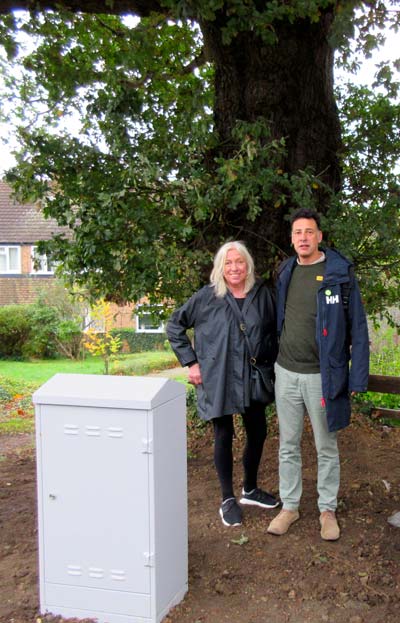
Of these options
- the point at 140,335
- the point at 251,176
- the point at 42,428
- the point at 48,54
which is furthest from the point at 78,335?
the point at 42,428

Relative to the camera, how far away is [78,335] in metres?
19.1

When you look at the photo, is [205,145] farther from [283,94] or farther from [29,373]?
[29,373]

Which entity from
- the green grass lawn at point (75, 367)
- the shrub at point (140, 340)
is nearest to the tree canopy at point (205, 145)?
the green grass lawn at point (75, 367)

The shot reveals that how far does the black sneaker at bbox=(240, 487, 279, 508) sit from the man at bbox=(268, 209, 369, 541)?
242mm

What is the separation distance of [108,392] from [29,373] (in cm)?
1318

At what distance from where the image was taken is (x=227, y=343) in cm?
401

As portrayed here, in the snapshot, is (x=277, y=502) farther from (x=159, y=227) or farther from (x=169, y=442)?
(x=159, y=227)

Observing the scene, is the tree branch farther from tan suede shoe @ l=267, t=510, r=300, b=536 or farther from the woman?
tan suede shoe @ l=267, t=510, r=300, b=536

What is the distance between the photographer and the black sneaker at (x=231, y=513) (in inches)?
166

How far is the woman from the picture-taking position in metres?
4.02

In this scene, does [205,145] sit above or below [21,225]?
below

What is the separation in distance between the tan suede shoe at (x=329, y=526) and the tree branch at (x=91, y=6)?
15.2 ft

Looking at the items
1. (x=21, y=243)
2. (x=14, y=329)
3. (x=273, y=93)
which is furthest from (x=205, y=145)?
(x=21, y=243)

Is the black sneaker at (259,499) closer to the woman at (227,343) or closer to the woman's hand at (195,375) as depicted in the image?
the woman at (227,343)
